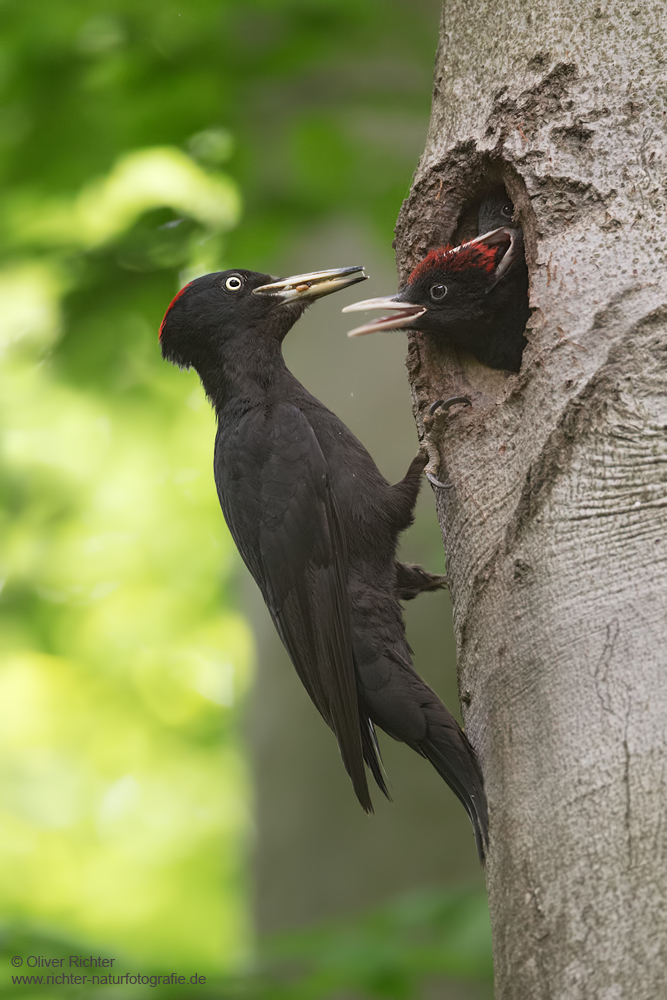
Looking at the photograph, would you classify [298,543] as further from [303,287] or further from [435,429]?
[303,287]

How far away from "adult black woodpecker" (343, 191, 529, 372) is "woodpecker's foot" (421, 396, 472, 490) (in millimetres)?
Answer: 408

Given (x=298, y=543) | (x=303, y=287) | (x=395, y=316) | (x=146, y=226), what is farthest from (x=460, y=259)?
(x=146, y=226)

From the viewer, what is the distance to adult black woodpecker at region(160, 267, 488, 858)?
2736 mm

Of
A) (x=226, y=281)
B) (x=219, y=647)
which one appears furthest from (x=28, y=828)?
(x=226, y=281)

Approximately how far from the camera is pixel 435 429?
2.68 m

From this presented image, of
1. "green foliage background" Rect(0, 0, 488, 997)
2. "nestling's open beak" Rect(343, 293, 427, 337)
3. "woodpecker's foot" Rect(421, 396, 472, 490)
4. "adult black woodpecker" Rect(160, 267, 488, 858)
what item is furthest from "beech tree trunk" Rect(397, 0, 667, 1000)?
"green foliage background" Rect(0, 0, 488, 997)

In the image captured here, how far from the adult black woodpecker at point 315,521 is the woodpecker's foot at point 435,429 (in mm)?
459

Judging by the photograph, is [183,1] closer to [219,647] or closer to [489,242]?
[489,242]

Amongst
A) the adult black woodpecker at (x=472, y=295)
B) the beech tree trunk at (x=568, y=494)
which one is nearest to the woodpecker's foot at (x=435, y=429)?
the beech tree trunk at (x=568, y=494)

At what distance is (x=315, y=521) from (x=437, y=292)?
0.78m

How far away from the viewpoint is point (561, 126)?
8.12 ft

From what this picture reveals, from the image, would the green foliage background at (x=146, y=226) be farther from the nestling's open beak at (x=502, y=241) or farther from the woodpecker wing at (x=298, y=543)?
the nestling's open beak at (x=502, y=241)

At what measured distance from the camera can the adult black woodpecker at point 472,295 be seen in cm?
301

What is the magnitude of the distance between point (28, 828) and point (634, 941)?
7421 millimetres
